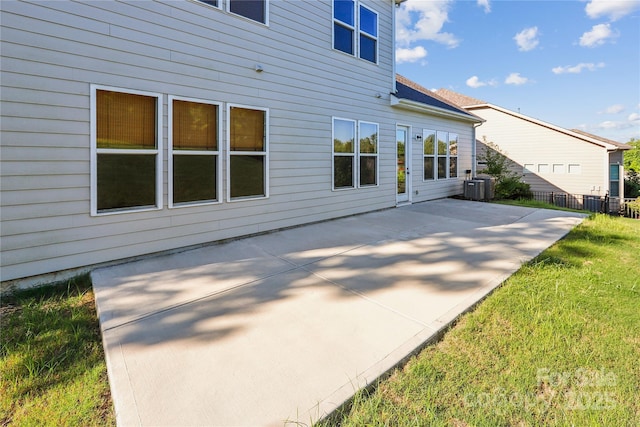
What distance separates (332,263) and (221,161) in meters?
2.43

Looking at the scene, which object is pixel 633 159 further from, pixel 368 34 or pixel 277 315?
pixel 277 315

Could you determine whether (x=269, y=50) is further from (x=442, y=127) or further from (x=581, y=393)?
(x=442, y=127)

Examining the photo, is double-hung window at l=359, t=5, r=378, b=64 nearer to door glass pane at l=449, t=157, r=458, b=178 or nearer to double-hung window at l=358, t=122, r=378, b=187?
double-hung window at l=358, t=122, r=378, b=187

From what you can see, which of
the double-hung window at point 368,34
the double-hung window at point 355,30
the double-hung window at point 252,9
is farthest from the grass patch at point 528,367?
the double-hung window at point 368,34

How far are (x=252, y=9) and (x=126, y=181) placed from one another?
11.6 ft

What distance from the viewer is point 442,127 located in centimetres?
1011

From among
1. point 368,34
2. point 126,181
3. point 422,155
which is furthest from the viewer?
point 422,155

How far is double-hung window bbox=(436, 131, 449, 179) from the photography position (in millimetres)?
10039

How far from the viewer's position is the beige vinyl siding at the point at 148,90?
333 cm

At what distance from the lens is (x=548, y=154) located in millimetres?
17266

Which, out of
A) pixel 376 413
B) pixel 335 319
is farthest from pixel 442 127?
pixel 376 413

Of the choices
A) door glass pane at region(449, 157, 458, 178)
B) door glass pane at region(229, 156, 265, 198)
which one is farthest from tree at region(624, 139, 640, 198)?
door glass pane at region(229, 156, 265, 198)

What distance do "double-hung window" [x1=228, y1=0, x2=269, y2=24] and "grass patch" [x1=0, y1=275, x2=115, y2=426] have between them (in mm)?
4676

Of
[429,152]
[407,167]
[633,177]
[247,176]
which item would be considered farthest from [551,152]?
[247,176]
